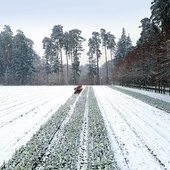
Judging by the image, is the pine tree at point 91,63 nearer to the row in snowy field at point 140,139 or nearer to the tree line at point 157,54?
the tree line at point 157,54

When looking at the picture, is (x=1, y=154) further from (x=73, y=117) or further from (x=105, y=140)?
(x=73, y=117)

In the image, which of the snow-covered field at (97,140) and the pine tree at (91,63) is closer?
the snow-covered field at (97,140)

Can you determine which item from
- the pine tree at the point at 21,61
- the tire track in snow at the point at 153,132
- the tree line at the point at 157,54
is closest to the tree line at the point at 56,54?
the pine tree at the point at 21,61

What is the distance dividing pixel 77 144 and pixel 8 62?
74362 millimetres

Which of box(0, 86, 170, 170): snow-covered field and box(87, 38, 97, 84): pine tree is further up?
box(87, 38, 97, 84): pine tree

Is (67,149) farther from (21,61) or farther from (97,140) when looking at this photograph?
(21,61)

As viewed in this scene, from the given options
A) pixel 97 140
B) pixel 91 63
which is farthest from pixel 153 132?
pixel 91 63

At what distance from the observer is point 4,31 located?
8081cm

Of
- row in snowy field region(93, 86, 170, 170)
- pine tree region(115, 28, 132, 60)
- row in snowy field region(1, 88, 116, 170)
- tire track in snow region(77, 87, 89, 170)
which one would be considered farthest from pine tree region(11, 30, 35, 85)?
tire track in snow region(77, 87, 89, 170)

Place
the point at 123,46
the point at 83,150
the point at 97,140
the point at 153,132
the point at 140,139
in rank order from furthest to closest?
the point at 123,46, the point at 153,132, the point at 140,139, the point at 97,140, the point at 83,150

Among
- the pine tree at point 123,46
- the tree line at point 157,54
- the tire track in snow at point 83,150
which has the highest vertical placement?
the pine tree at point 123,46

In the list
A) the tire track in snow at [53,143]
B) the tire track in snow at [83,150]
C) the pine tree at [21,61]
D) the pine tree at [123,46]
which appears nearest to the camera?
the tire track in snow at [83,150]

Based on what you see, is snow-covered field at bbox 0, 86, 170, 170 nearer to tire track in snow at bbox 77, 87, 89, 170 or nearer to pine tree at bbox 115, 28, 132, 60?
tire track in snow at bbox 77, 87, 89, 170

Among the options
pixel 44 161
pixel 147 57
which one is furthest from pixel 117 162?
pixel 147 57
